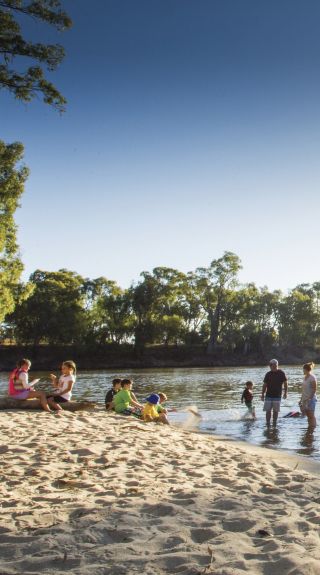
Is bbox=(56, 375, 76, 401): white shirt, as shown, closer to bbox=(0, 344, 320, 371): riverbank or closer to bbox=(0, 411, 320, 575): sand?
bbox=(0, 411, 320, 575): sand

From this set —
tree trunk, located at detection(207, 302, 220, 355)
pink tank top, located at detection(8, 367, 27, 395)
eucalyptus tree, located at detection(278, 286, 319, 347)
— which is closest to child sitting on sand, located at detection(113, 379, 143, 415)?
pink tank top, located at detection(8, 367, 27, 395)

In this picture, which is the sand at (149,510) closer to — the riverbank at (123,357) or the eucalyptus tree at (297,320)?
the riverbank at (123,357)

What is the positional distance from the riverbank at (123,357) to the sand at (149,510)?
6814 centimetres

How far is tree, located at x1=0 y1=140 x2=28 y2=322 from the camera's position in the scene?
86.4 ft

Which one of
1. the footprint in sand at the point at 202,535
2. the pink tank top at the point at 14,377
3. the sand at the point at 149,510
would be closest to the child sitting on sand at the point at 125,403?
the pink tank top at the point at 14,377

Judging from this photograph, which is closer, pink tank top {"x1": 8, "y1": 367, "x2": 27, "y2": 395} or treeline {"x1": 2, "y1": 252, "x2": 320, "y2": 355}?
pink tank top {"x1": 8, "y1": 367, "x2": 27, "y2": 395}

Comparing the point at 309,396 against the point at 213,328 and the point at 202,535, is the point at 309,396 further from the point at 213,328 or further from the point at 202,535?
the point at 213,328

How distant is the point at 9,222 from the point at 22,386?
59.0ft

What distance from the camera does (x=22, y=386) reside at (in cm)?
1520

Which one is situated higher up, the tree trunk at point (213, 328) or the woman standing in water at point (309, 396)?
the tree trunk at point (213, 328)

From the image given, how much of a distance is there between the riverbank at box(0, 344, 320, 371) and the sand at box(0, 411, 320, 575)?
6814 centimetres

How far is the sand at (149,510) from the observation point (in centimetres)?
415

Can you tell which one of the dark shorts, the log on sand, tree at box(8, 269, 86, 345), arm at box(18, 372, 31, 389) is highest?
tree at box(8, 269, 86, 345)

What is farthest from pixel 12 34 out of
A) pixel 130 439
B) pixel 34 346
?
pixel 34 346
